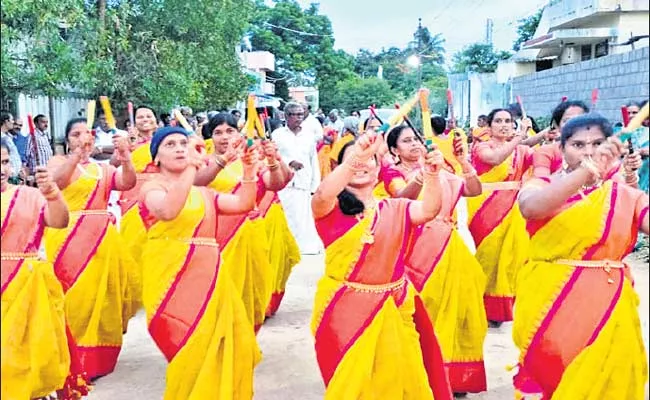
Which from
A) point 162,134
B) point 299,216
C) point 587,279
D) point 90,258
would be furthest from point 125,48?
point 587,279

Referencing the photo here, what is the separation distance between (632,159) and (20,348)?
274 cm

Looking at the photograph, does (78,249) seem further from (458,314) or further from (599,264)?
(599,264)

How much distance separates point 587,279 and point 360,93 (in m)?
22.7

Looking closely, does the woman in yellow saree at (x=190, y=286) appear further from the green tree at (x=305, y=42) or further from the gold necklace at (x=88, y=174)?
the green tree at (x=305, y=42)

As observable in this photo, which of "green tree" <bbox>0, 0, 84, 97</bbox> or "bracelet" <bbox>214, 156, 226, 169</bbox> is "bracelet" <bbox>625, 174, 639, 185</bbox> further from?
"green tree" <bbox>0, 0, 84, 97</bbox>

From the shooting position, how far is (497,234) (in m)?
6.18

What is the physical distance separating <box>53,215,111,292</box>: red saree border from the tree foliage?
1.63 meters

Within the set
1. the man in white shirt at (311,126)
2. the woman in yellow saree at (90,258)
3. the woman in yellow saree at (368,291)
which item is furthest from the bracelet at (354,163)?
the man in white shirt at (311,126)

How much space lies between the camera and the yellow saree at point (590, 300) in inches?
133

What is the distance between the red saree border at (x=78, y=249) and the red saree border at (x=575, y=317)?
283cm

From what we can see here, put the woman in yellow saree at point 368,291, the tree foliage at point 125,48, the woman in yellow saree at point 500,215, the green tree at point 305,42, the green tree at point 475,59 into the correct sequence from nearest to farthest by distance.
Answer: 1. the woman in yellow saree at point 368,291
2. the woman in yellow saree at point 500,215
3. the tree foliage at point 125,48
4. the green tree at point 475,59
5. the green tree at point 305,42

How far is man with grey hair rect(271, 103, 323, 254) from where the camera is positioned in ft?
31.1

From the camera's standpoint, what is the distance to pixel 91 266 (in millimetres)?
5156

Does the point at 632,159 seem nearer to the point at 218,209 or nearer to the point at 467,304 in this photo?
the point at 467,304
